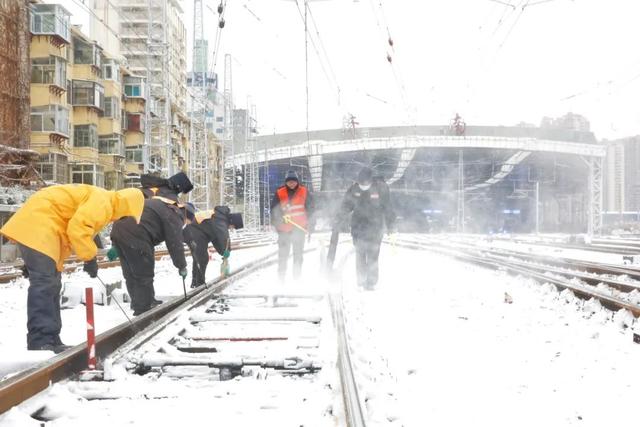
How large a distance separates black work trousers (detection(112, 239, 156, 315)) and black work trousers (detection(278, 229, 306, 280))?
10.9 feet

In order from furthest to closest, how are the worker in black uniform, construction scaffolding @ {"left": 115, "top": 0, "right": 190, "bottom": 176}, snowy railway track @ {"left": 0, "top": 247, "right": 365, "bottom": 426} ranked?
1. construction scaffolding @ {"left": 115, "top": 0, "right": 190, "bottom": 176}
2. the worker in black uniform
3. snowy railway track @ {"left": 0, "top": 247, "right": 365, "bottom": 426}

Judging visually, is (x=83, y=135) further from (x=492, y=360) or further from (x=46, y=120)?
(x=492, y=360)

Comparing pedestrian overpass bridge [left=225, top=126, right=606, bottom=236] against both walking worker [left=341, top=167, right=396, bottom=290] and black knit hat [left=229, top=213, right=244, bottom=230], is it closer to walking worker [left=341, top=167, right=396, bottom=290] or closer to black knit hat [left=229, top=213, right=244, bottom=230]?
black knit hat [left=229, top=213, right=244, bottom=230]

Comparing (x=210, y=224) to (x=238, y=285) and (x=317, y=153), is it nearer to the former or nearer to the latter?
(x=238, y=285)

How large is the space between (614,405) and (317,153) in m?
55.1

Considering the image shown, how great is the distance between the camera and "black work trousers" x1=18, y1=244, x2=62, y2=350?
16.4ft

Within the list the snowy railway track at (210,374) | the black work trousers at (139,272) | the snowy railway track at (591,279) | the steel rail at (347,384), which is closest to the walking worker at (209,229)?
the black work trousers at (139,272)

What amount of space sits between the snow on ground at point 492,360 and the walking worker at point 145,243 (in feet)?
6.76

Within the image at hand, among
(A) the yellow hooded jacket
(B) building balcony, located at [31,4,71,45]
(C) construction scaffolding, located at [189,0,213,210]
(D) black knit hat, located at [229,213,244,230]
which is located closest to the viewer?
(A) the yellow hooded jacket

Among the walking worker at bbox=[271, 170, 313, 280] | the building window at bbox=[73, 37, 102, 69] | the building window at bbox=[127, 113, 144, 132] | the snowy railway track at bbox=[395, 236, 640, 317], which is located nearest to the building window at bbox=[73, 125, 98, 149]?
the building window at bbox=[73, 37, 102, 69]

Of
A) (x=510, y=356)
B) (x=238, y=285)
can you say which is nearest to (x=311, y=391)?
(x=510, y=356)

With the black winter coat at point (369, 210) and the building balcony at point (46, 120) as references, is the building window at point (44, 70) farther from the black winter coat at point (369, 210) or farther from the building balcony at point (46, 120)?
the black winter coat at point (369, 210)

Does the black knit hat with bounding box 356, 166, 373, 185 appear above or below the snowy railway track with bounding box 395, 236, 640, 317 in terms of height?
above

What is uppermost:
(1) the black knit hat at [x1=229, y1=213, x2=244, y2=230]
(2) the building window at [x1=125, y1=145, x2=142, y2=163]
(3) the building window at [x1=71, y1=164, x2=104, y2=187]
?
(2) the building window at [x1=125, y1=145, x2=142, y2=163]
